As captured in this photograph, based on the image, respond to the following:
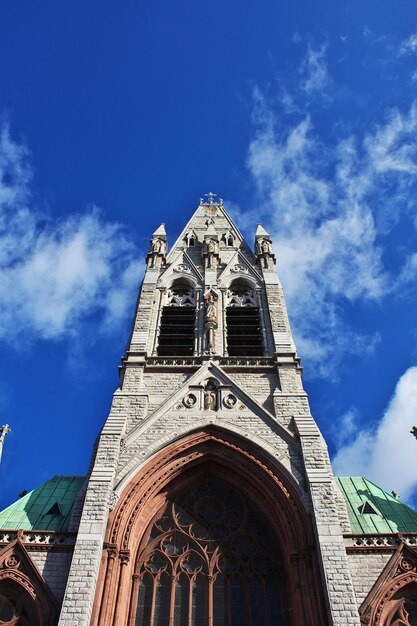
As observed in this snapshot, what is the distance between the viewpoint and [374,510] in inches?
647

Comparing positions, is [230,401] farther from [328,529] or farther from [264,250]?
[264,250]

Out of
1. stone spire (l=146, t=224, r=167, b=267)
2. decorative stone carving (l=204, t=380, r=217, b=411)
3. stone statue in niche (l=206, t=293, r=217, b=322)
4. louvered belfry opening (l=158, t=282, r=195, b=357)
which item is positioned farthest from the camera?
stone spire (l=146, t=224, r=167, b=267)

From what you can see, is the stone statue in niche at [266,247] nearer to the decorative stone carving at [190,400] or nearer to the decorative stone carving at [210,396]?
the decorative stone carving at [210,396]

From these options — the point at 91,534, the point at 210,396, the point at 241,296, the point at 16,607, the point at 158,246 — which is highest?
the point at 158,246

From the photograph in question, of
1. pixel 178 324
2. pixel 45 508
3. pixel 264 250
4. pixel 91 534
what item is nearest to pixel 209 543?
pixel 91 534

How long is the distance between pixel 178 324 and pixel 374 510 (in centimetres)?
1015

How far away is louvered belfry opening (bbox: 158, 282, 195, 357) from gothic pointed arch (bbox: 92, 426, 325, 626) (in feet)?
17.6

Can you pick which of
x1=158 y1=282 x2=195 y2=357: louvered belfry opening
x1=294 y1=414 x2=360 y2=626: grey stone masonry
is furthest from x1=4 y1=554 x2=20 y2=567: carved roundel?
x1=158 y1=282 x2=195 y2=357: louvered belfry opening

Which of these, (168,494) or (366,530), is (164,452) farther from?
(366,530)

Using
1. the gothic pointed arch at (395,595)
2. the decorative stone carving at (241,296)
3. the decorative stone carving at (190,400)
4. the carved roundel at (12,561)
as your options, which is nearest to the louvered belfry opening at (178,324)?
the decorative stone carving at (241,296)

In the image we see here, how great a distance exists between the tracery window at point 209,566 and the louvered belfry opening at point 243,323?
6.37 meters

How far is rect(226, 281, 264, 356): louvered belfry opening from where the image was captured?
21328 millimetres

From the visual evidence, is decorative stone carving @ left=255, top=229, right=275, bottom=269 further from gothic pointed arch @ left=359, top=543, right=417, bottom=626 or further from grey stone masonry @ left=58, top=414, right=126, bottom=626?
gothic pointed arch @ left=359, top=543, right=417, bottom=626

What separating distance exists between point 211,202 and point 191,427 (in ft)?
70.2
